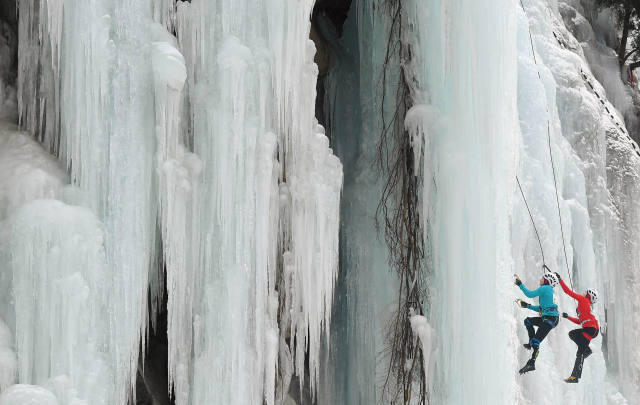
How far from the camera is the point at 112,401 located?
155 inches

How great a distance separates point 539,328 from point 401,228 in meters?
1.34

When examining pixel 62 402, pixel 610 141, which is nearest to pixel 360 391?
pixel 62 402

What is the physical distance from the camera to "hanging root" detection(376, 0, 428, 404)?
5.11m

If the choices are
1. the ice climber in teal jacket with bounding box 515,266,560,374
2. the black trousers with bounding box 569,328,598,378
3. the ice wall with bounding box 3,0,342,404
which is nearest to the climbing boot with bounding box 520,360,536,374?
the ice climber in teal jacket with bounding box 515,266,560,374

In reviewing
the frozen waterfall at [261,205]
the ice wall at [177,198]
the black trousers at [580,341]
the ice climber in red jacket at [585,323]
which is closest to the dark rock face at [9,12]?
the frozen waterfall at [261,205]

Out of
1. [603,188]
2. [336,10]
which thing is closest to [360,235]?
[336,10]

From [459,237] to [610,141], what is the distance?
13.5 feet

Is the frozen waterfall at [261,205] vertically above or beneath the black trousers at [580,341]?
above

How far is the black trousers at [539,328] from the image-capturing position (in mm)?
5637

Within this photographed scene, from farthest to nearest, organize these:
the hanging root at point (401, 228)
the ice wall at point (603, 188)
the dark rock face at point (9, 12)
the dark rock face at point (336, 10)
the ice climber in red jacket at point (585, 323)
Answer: the ice wall at point (603, 188), the dark rock face at point (336, 10), the ice climber in red jacket at point (585, 323), the hanging root at point (401, 228), the dark rock face at point (9, 12)

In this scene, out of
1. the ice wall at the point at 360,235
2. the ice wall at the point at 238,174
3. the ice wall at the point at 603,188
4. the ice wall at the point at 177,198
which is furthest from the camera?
the ice wall at the point at 603,188

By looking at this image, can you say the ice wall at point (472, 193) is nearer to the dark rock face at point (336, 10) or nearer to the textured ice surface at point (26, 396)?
the dark rock face at point (336, 10)

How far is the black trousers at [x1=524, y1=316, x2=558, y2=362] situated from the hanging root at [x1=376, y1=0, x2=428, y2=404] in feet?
3.38

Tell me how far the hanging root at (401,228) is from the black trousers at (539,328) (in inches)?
40.5
